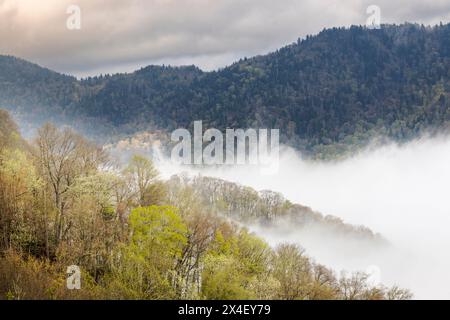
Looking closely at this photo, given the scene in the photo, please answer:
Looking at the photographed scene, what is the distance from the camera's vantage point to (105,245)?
174 feet

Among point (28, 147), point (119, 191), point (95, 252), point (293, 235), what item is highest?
point (28, 147)

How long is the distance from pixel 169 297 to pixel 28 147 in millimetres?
52402

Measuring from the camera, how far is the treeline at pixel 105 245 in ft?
154

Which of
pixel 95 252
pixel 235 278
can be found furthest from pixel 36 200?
pixel 235 278

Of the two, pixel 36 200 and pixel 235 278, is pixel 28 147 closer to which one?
pixel 36 200

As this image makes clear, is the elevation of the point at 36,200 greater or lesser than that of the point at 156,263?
greater

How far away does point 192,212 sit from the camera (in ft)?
242

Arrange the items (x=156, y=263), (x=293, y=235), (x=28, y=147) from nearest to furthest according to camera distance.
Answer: (x=156, y=263) < (x=28, y=147) < (x=293, y=235)

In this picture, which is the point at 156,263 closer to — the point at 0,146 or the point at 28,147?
the point at 0,146

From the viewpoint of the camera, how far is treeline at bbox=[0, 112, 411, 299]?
4691 centimetres
